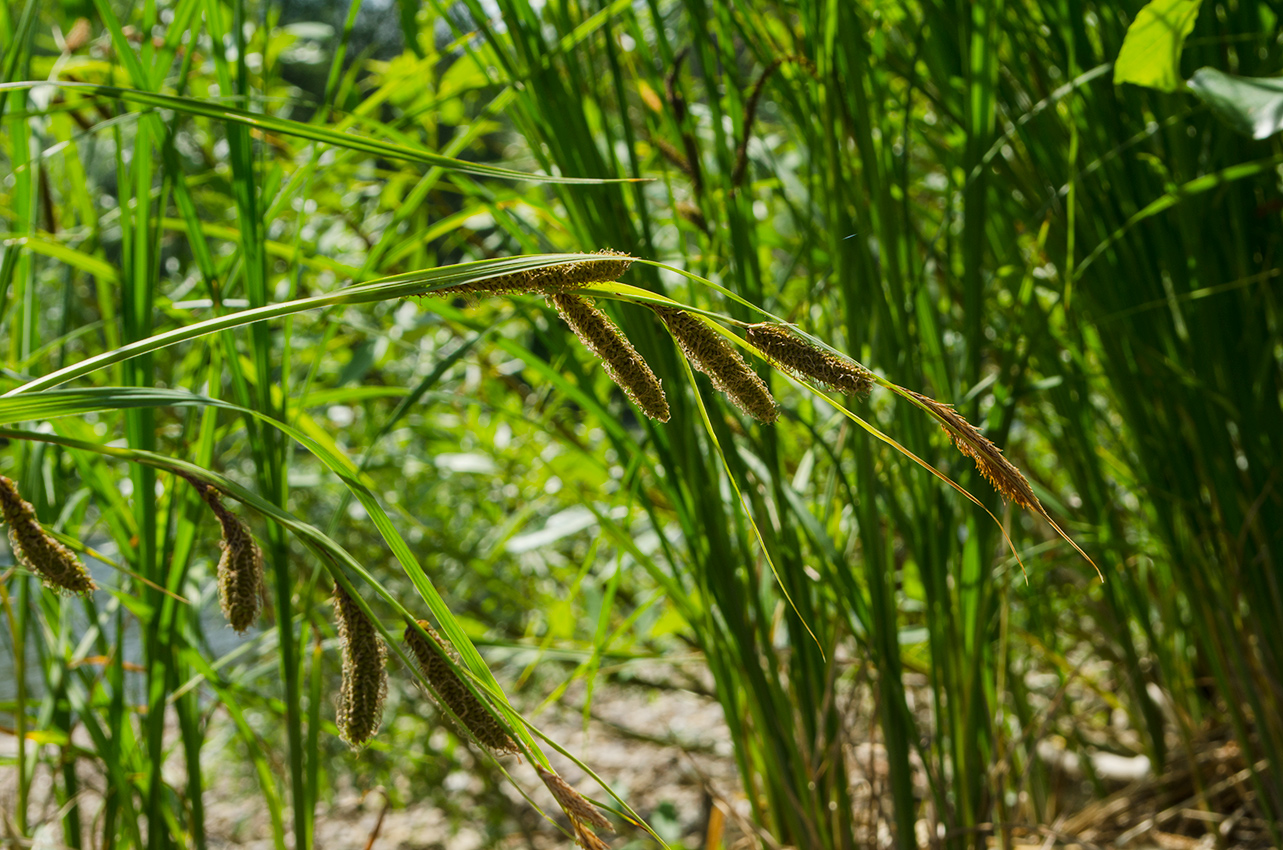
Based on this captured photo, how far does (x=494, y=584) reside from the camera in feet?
4.91

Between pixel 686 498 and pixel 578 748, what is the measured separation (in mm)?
1783

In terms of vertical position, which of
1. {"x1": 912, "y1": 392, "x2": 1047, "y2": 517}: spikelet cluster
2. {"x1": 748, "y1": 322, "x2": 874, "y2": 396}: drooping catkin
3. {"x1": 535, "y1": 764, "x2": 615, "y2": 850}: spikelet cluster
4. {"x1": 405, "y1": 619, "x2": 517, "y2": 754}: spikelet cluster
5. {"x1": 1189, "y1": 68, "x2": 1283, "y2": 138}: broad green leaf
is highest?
{"x1": 1189, "y1": 68, "x2": 1283, "y2": 138}: broad green leaf

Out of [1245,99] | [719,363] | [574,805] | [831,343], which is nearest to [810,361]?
[719,363]

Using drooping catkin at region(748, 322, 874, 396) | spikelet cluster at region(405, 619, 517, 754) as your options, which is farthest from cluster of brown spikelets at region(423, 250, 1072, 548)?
spikelet cluster at region(405, 619, 517, 754)

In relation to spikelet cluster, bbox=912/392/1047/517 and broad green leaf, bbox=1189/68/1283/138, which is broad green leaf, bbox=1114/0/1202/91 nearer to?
broad green leaf, bbox=1189/68/1283/138

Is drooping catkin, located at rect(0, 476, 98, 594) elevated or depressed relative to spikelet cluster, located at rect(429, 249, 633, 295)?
depressed

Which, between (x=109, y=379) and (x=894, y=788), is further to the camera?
(x=109, y=379)

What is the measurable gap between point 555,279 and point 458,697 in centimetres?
16

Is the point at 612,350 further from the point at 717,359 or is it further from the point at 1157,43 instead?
the point at 1157,43

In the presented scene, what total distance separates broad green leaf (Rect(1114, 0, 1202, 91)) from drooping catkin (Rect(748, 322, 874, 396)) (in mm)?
433

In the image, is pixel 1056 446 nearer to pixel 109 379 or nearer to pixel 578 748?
pixel 109 379

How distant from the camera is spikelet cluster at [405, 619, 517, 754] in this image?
12.9 inches

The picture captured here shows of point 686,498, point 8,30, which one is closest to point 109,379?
point 8,30

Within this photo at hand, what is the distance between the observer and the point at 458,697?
13.0 inches
